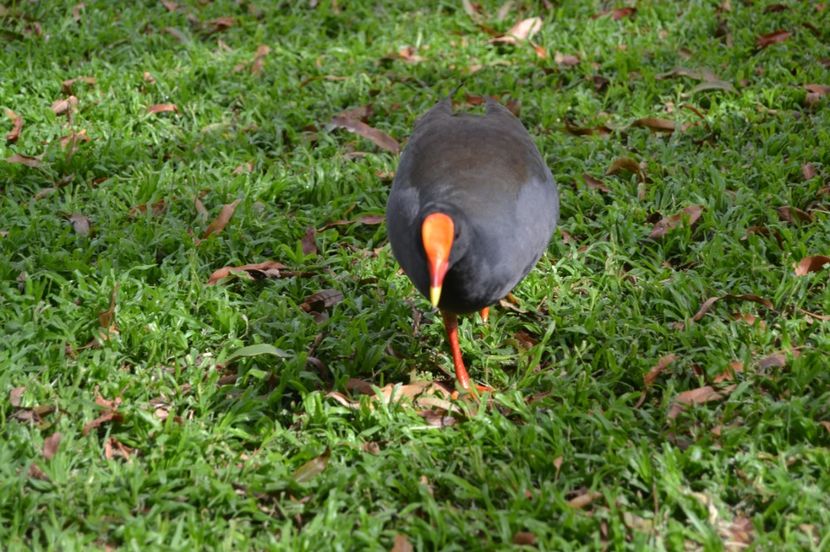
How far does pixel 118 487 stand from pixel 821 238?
3.42m

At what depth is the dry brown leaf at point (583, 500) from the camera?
329 centimetres

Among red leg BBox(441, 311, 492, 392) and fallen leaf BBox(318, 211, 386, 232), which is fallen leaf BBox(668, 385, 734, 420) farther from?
fallen leaf BBox(318, 211, 386, 232)

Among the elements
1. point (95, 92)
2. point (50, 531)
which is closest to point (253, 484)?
point (50, 531)

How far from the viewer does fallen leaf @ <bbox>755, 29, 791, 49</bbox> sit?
259 inches

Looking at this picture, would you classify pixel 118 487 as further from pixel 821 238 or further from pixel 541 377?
pixel 821 238

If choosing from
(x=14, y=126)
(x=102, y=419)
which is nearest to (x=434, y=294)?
(x=102, y=419)

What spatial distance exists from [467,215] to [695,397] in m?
1.16

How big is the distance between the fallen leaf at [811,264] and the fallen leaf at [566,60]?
2642 millimetres

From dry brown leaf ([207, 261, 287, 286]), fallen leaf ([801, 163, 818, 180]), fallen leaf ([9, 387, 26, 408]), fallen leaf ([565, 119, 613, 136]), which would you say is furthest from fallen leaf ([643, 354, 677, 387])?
fallen leaf ([9, 387, 26, 408])

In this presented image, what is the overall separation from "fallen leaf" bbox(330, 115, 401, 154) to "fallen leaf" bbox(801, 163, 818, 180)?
2.26 m

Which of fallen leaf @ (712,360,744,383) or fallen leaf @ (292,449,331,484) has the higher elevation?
fallen leaf @ (712,360,744,383)

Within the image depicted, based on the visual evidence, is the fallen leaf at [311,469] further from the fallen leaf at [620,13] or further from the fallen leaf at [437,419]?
the fallen leaf at [620,13]

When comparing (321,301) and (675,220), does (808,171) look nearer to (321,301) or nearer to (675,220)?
(675,220)

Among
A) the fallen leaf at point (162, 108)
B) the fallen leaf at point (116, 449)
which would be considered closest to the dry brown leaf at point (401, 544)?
the fallen leaf at point (116, 449)
